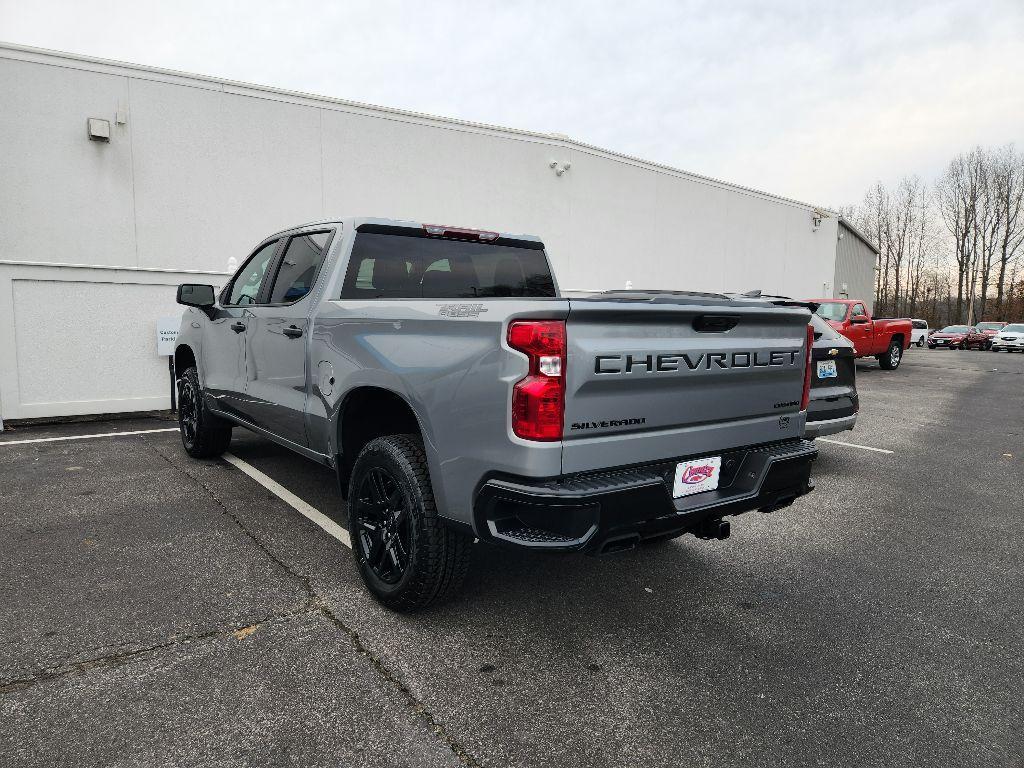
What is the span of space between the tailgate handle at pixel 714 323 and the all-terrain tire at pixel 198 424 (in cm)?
438

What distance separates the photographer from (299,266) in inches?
163

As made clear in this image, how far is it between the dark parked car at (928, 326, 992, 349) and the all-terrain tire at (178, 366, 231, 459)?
39661 millimetres

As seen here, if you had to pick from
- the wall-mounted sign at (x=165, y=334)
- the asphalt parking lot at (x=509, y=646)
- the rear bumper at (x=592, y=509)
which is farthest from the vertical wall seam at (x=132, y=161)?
the rear bumper at (x=592, y=509)

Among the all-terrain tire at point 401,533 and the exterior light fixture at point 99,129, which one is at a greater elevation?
the exterior light fixture at point 99,129

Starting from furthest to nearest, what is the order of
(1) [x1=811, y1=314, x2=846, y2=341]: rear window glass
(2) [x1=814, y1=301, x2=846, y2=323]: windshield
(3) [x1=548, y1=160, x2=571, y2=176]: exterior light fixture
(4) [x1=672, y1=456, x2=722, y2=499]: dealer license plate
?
(2) [x1=814, y1=301, x2=846, y2=323]: windshield < (3) [x1=548, y1=160, x2=571, y2=176]: exterior light fixture < (1) [x1=811, y1=314, x2=846, y2=341]: rear window glass < (4) [x1=672, y1=456, x2=722, y2=499]: dealer license plate

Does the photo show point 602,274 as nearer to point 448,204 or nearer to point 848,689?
point 448,204

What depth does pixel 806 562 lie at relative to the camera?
3.85 metres

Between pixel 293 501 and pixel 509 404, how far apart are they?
300 cm

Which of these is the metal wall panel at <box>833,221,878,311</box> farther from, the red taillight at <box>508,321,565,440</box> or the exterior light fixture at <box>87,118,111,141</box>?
the red taillight at <box>508,321,565,440</box>

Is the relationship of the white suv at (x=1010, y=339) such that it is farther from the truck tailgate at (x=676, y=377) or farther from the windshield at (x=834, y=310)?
the truck tailgate at (x=676, y=377)

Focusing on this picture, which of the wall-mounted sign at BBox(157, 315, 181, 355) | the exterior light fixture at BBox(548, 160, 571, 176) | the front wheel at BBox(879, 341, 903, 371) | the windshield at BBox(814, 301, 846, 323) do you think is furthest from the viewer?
the front wheel at BBox(879, 341, 903, 371)

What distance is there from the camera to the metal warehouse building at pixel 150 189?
25.9 feet

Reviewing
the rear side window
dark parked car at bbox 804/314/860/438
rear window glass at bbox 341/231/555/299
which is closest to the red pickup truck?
dark parked car at bbox 804/314/860/438

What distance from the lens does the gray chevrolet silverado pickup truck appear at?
7.64 ft
